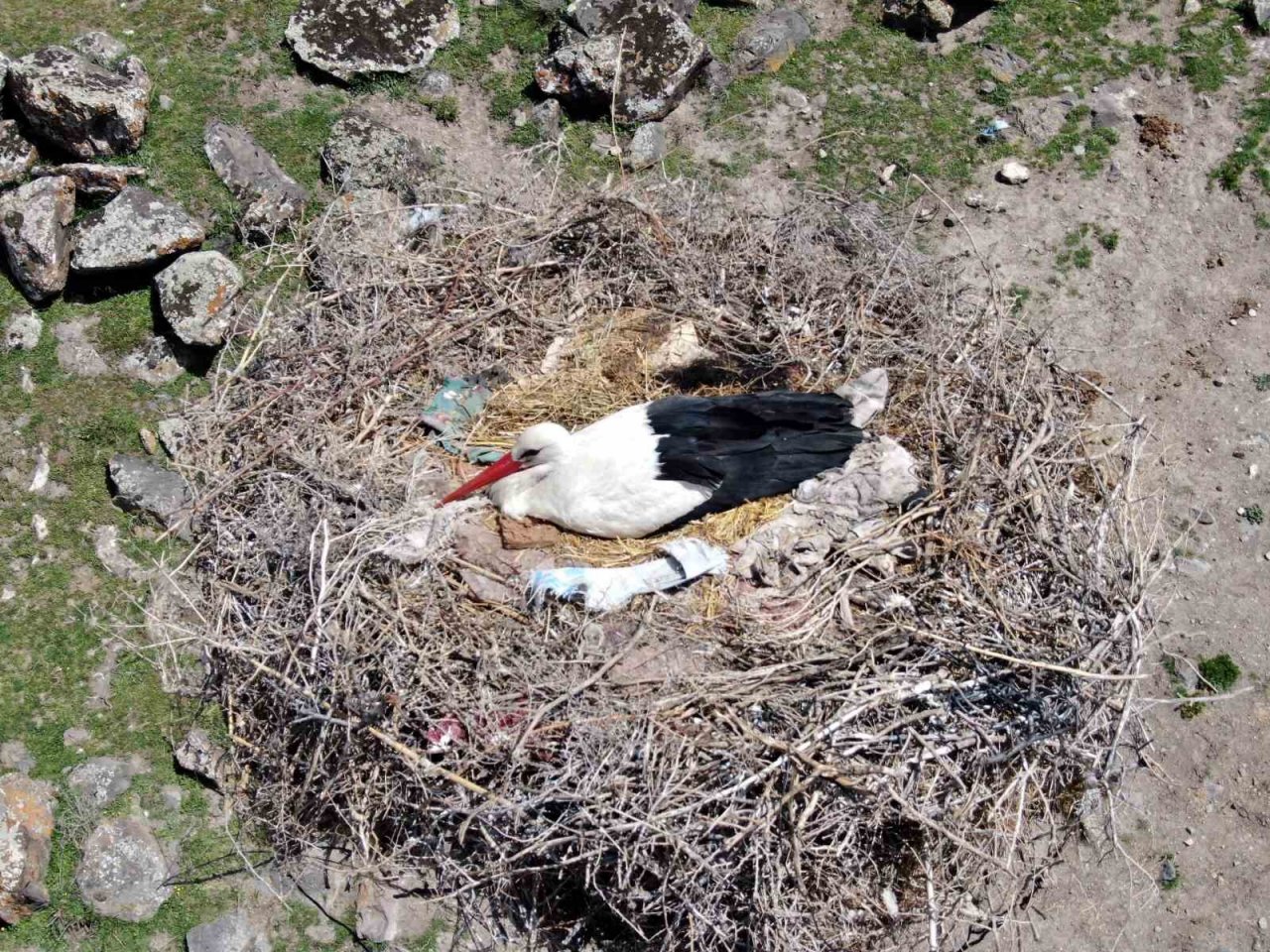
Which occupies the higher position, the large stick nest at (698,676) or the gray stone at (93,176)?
the gray stone at (93,176)

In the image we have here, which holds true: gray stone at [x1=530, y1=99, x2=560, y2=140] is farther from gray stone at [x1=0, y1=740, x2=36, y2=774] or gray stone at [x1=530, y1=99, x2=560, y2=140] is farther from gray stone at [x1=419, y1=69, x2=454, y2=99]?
gray stone at [x1=0, y1=740, x2=36, y2=774]

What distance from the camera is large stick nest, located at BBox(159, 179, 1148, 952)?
4.12 meters

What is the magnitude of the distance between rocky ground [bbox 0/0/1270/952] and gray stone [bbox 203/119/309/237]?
2 centimetres

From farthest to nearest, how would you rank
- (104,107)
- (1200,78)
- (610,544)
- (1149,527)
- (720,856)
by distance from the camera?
(1200,78) → (104,107) → (1149,527) → (610,544) → (720,856)

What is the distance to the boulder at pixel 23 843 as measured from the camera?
438cm

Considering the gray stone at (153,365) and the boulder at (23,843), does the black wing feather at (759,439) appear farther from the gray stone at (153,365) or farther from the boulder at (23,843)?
the boulder at (23,843)

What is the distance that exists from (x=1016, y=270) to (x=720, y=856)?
370 centimetres

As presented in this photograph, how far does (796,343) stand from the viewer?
5.49 metres

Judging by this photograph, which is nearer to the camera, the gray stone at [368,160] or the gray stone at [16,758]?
the gray stone at [16,758]

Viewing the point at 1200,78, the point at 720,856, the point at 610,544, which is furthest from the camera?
the point at 1200,78

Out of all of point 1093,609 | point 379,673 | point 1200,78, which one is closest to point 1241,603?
point 1093,609

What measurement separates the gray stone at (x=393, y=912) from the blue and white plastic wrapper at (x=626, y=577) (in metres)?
1.24

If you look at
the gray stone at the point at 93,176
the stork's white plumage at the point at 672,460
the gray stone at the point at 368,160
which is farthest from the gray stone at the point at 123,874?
the gray stone at the point at 368,160

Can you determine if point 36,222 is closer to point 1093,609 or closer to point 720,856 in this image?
point 720,856
